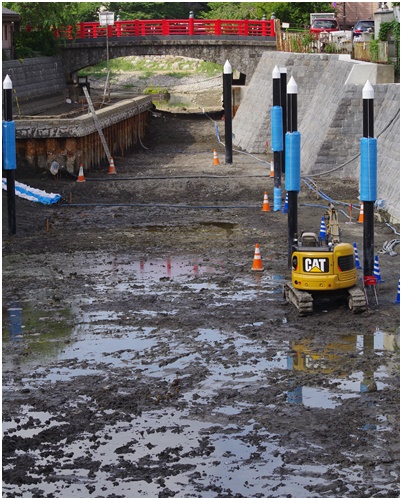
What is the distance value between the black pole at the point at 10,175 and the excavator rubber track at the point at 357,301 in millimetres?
10189

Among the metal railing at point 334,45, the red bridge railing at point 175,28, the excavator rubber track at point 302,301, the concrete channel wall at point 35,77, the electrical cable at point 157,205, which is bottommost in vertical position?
the excavator rubber track at point 302,301

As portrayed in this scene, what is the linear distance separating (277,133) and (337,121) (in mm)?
6842

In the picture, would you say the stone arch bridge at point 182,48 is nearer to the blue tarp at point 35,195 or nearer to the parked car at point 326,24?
the parked car at point 326,24

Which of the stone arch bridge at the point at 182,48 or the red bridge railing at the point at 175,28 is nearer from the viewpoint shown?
the stone arch bridge at the point at 182,48

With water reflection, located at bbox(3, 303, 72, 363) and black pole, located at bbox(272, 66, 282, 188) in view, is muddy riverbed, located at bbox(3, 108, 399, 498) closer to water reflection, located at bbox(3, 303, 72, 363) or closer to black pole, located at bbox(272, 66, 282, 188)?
water reflection, located at bbox(3, 303, 72, 363)

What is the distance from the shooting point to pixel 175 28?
58.2 meters

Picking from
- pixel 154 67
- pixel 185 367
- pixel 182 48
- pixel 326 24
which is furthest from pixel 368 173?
pixel 154 67

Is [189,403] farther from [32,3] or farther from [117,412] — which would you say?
[32,3]

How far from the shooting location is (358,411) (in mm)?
13312

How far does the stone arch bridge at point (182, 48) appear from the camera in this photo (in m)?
55.9

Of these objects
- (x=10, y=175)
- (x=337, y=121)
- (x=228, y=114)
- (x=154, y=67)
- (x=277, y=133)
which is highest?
(x=154, y=67)

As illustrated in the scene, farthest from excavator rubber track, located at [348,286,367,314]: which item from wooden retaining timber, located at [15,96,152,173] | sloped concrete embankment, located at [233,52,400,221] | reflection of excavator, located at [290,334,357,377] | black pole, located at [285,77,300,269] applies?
wooden retaining timber, located at [15,96,152,173]

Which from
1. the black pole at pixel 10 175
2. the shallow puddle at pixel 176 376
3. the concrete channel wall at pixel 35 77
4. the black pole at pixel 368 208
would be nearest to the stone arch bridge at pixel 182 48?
the concrete channel wall at pixel 35 77

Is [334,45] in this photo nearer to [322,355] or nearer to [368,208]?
[368,208]
